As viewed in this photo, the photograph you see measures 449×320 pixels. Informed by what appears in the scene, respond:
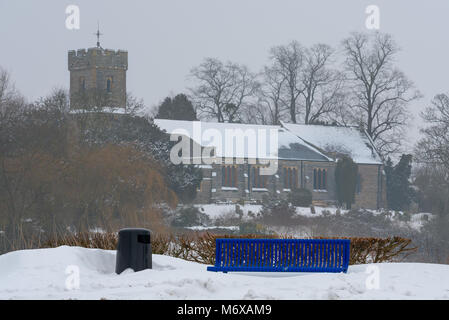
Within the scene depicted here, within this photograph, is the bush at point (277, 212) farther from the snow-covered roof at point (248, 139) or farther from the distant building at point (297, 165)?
the snow-covered roof at point (248, 139)

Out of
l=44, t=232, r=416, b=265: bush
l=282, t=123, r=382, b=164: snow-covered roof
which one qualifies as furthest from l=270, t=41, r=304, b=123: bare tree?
l=44, t=232, r=416, b=265: bush

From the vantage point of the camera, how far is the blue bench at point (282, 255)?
12625 mm

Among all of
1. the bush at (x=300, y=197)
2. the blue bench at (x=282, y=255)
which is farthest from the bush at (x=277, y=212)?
the blue bench at (x=282, y=255)

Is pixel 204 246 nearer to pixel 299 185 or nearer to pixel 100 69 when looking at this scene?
pixel 299 185

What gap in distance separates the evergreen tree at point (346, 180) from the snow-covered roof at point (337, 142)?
3.05 m

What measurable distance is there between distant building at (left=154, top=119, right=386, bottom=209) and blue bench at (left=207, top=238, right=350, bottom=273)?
50.6 meters

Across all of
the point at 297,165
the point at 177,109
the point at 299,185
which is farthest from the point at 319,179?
the point at 177,109

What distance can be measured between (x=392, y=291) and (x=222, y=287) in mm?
2257

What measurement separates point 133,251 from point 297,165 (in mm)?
57576

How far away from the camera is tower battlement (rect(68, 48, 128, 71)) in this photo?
7550 centimetres

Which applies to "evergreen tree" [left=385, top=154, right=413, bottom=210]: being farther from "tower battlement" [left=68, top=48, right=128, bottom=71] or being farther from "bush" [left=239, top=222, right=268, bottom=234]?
"tower battlement" [left=68, top=48, right=128, bottom=71]

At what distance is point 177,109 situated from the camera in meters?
69.2

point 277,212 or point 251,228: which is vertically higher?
point 277,212
